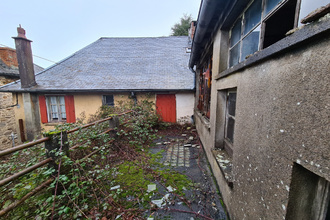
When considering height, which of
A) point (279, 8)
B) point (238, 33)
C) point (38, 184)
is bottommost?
point (38, 184)

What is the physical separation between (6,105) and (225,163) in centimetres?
1199

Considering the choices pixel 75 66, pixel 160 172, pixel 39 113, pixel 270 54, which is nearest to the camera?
pixel 270 54

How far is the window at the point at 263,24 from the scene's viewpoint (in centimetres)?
135

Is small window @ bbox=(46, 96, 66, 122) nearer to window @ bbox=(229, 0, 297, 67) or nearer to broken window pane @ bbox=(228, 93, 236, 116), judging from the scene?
broken window pane @ bbox=(228, 93, 236, 116)

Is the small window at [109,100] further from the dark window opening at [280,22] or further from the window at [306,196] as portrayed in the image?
the window at [306,196]

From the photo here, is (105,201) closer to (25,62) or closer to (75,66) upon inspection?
(25,62)

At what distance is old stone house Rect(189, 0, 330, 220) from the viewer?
758 millimetres

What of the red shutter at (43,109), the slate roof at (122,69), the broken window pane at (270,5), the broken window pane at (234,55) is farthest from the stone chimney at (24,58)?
the broken window pane at (270,5)

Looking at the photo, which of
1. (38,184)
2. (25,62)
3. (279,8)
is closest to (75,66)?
(25,62)

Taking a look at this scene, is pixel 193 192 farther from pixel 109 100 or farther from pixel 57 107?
pixel 57 107

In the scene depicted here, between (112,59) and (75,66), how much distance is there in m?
2.61

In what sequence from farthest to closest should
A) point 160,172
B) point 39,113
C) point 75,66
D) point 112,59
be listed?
point 112,59, point 75,66, point 39,113, point 160,172

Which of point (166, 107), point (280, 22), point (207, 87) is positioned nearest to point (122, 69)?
point (166, 107)

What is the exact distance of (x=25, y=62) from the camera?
7.50 meters
